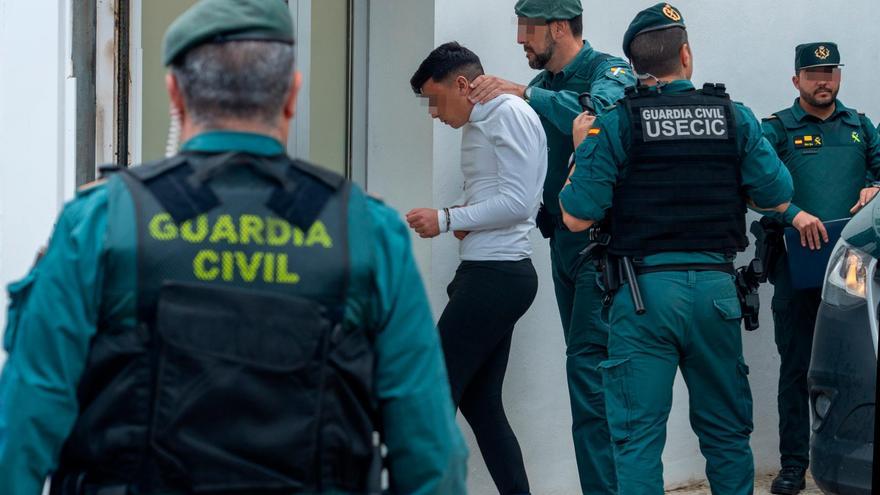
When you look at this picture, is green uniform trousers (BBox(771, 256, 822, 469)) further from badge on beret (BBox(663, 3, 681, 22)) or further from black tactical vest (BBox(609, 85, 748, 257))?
badge on beret (BBox(663, 3, 681, 22))

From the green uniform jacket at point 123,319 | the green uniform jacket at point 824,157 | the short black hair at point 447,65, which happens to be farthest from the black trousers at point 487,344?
the green uniform jacket at point 123,319

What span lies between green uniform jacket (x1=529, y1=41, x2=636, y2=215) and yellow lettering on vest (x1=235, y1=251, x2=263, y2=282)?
3.27 m

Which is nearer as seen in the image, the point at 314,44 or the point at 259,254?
the point at 259,254

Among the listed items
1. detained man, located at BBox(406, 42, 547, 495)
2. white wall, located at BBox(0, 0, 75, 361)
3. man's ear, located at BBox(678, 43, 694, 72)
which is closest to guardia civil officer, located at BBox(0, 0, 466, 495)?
white wall, located at BBox(0, 0, 75, 361)

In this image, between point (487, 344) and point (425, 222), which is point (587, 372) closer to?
point (487, 344)

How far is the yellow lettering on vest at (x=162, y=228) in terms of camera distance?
Result: 7.18 ft

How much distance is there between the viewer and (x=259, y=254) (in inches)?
87.4

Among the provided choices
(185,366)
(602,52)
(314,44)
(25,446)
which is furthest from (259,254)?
(602,52)

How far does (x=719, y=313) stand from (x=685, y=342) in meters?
0.15

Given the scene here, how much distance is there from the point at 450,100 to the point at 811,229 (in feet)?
6.74

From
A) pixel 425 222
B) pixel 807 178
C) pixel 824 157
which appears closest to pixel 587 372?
pixel 425 222

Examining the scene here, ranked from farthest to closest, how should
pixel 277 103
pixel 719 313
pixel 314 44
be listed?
1. pixel 314 44
2. pixel 719 313
3. pixel 277 103

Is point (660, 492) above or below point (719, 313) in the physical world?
below

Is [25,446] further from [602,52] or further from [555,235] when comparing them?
[602,52]
